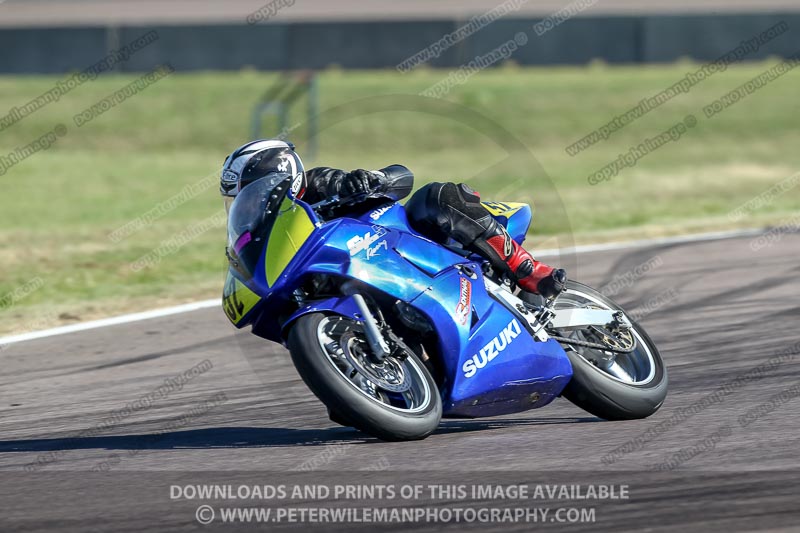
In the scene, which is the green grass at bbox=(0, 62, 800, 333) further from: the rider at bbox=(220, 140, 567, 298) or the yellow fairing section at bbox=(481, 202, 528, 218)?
the rider at bbox=(220, 140, 567, 298)

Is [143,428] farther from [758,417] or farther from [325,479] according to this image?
[758,417]

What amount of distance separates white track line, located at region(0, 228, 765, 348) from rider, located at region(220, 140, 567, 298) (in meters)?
3.07

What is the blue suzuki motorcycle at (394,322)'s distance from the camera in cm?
564

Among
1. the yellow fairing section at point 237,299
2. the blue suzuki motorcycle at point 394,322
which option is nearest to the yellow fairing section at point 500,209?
the blue suzuki motorcycle at point 394,322

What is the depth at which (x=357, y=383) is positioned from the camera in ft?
18.4

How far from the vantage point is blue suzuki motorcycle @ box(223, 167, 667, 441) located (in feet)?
18.5

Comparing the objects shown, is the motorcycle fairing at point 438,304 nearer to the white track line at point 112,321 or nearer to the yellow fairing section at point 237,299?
the yellow fairing section at point 237,299

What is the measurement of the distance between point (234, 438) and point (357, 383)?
3.07 ft

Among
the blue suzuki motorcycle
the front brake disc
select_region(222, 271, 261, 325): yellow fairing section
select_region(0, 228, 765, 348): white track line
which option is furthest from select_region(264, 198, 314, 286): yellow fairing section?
select_region(0, 228, 765, 348): white track line

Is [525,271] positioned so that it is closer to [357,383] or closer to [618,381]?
[618,381]

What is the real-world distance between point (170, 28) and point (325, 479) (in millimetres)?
28958

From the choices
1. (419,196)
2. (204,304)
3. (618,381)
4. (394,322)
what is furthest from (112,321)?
(618,381)

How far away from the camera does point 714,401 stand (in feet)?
21.8

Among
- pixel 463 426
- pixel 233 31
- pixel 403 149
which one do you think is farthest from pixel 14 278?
pixel 233 31
